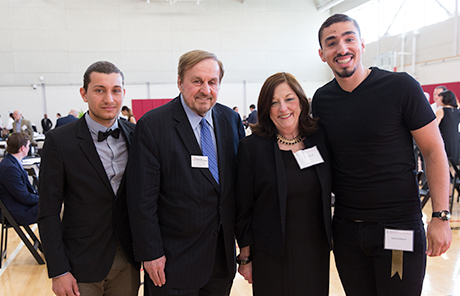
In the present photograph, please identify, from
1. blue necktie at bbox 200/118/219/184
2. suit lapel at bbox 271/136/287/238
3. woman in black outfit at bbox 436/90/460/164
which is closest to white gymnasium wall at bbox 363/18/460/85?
woman in black outfit at bbox 436/90/460/164

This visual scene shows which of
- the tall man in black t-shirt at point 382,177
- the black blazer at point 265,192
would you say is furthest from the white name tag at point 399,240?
the black blazer at point 265,192

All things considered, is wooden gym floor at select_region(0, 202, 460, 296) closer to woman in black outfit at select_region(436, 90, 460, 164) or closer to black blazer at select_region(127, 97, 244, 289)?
black blazer at select_region(127, 97, 244, 289)

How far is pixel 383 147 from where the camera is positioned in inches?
64.5

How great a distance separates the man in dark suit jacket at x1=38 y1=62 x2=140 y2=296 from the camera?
161cm

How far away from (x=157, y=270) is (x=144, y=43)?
15920 mm

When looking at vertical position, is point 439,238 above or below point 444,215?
below

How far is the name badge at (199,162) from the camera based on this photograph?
1651mm

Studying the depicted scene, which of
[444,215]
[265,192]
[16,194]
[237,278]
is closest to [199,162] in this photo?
[265,192]

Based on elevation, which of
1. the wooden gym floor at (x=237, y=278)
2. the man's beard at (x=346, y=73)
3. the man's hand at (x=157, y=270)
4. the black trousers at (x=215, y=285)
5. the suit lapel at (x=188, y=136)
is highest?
the man's beard at (x=346, y=73)

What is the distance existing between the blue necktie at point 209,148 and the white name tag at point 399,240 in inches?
35.6

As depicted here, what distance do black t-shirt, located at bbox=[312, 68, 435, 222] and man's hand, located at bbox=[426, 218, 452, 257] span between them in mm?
95

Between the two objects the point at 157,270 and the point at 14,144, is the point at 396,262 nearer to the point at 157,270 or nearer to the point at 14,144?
the point at 157,270

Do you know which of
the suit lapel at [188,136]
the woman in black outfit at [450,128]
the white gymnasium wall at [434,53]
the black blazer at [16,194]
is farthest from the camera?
the white gymnasium wall at [434,53]

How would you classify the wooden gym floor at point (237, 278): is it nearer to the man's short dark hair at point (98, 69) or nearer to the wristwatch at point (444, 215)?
the wristwatch at point (444, 215)
